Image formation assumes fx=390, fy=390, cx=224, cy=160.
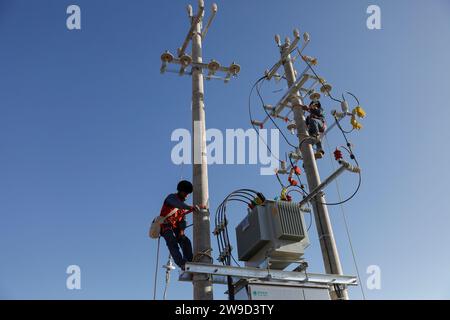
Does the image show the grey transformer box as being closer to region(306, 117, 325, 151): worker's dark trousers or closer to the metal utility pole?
the metal utility pole

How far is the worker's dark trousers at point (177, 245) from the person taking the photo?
520 centimetres

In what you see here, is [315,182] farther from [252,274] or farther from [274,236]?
[252,274]

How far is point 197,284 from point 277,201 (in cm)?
157

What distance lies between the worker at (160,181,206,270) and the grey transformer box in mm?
717

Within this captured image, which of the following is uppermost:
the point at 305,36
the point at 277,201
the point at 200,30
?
the point at 305,36

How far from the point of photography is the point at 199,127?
5.84 m

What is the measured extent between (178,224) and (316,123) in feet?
18.4

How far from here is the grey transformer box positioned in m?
4.98

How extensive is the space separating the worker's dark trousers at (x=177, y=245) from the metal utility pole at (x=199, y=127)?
436 millimetres

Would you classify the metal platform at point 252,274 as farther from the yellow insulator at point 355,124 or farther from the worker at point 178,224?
the yellow insulator at point 355,124

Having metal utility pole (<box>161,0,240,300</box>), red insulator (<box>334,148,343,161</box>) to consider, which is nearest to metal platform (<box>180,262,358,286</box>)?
metal utility pole (<box>161,0,240,300</box>)

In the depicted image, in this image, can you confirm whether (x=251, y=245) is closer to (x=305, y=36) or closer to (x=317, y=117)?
(x=317, y=117)
